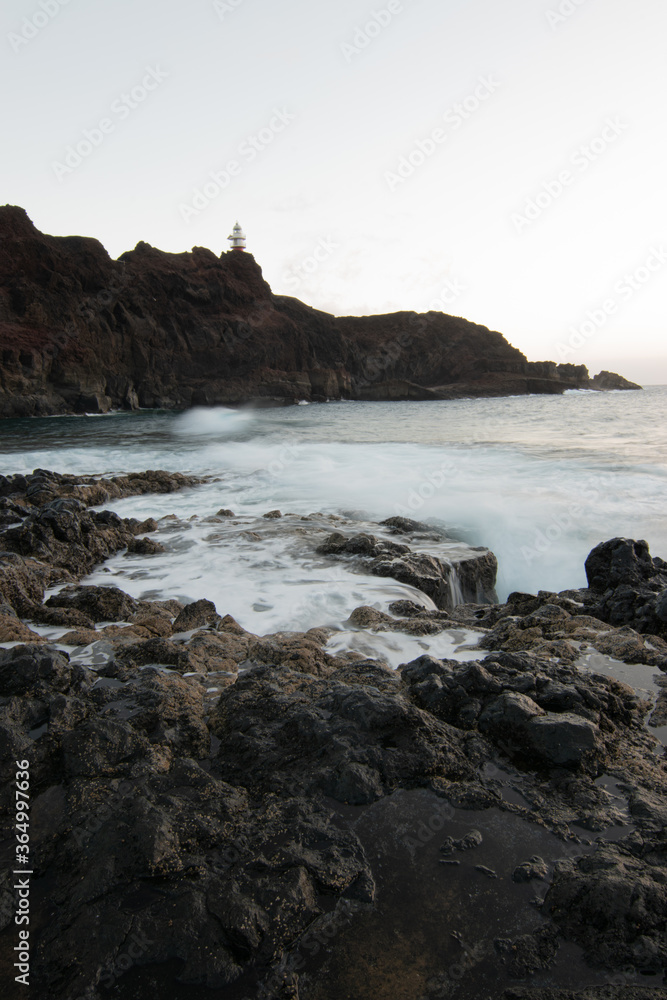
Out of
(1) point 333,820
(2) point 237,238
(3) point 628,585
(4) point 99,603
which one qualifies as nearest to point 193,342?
(2) point 237,238

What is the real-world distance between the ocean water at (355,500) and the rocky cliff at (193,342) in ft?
70.2

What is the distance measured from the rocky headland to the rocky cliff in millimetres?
36861

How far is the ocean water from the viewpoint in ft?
15.6

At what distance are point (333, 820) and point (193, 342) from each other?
→ 55.9 metres

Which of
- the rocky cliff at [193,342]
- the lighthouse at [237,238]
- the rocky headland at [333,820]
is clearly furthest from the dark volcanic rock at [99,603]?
the lighthouse at [237,238]

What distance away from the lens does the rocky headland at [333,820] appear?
4.31ft

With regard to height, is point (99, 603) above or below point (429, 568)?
above

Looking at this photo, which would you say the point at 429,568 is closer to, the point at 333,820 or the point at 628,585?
the point at 628,585

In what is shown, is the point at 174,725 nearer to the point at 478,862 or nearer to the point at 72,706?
the point at 72,706

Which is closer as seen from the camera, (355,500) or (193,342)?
(355,500)

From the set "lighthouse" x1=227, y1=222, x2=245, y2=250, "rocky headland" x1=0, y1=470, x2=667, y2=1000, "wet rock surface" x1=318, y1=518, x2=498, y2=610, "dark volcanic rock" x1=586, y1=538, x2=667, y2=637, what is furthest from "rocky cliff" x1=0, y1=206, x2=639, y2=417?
"rocky headland" x1=0, y1=470, x2=667, y2=1000

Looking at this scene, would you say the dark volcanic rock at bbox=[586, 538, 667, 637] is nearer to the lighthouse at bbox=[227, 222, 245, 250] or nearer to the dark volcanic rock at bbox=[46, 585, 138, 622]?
the dark volcanic rock at bbox=[46, 585, 138, 622]

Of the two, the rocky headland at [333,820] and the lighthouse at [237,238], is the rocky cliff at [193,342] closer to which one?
the lighthouse at [237,238]

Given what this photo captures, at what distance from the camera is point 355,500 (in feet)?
30.9
